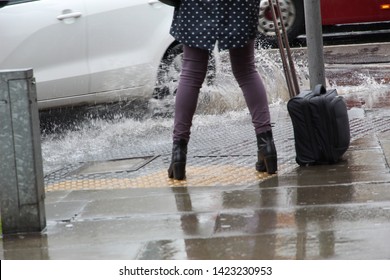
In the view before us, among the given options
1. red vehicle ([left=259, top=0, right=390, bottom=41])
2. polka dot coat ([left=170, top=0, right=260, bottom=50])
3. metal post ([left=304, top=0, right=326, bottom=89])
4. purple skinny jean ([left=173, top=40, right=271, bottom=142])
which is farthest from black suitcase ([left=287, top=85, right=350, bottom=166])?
red vehicle ([left=259, top=0, right=390, bottom=41])

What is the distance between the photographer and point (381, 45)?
12.9m

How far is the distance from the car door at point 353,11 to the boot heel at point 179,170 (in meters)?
7.25

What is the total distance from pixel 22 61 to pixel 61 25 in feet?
1.56

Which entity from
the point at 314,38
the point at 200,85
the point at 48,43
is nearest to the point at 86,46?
the point at 48,43

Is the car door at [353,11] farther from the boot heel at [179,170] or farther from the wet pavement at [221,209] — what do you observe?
the boot heel at [179,170]

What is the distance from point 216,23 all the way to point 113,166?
155 centimetres

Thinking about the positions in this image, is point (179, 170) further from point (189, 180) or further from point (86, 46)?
point (86, 46)

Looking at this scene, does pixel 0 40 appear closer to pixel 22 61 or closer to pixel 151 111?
pixel 22 61

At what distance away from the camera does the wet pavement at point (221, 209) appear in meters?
4.02

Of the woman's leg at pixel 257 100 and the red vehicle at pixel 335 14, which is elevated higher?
the red vehicle at pixel 335 14

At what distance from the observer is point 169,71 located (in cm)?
831

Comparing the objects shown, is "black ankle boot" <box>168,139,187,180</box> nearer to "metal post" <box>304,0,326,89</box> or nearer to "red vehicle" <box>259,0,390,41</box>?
"metal post" <box>304,0,326,89</box>

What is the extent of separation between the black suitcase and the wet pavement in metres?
0.10

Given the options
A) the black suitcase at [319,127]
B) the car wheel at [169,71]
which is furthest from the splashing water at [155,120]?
the black suitcase at [319,127]
